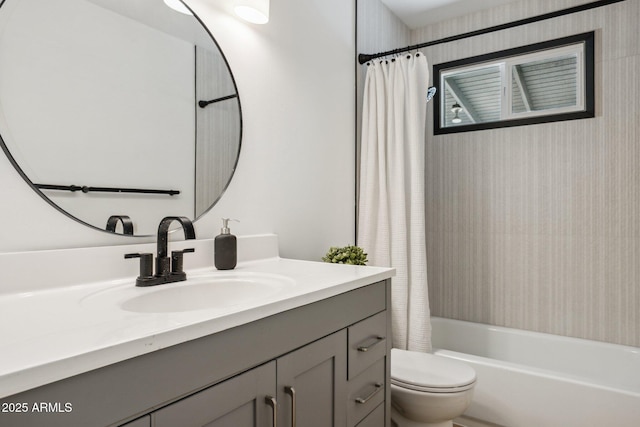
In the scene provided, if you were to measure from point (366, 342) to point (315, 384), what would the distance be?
0.95 ft

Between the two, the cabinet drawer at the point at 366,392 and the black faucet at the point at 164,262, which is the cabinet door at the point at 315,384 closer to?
the cabinet drawer at the point at 366,392

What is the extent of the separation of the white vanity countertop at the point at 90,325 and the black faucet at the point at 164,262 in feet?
0.11

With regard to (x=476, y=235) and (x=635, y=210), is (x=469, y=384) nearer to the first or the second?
(x=476, y=235)

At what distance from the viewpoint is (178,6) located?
135 cm

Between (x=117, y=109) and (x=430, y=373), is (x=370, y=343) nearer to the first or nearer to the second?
(x=430, y=373)

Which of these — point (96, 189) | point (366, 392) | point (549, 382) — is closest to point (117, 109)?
point (96, 189)

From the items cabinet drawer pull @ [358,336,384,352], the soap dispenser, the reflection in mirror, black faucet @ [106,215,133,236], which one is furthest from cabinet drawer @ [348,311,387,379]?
the reflection in mirror

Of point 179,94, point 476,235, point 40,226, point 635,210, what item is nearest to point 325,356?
point 40,226

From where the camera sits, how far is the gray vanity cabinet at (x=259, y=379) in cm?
56

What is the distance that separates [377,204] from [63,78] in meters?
1.63

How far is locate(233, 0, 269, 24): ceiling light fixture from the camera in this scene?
151 cm

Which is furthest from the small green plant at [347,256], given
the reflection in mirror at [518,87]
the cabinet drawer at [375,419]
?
the reflection in mirror at [518,87]

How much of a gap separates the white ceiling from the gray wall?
3.3 inches

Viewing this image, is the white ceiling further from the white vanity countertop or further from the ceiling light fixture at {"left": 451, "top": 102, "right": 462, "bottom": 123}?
the white vanity countertop
